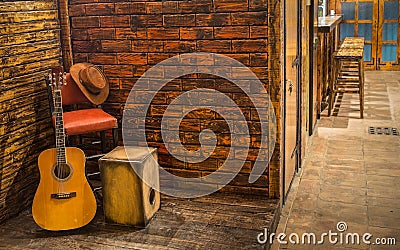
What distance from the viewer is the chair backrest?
12.1ft

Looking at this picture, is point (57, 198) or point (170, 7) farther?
point (170, 7)

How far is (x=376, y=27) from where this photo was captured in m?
9.75

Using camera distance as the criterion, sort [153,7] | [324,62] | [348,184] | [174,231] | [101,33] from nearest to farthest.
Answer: [174,231] < [153,7] < [101,33] < [348,184] < [324,62]

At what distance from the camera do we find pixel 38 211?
127 inches

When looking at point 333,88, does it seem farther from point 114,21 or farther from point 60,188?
point 60,188

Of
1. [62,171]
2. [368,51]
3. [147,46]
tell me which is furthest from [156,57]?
[368,51]

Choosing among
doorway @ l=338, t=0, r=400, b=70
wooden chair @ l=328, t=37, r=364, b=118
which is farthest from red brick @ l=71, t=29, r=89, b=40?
doorway @ l=338, t=0, r=400, b=70

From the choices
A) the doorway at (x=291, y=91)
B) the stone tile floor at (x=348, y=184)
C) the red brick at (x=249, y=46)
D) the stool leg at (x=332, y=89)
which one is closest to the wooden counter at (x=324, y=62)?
the stool leg at (x=332, y=89)

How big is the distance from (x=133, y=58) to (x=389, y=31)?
7434 mm

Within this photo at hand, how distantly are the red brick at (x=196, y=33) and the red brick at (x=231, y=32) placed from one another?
0.17 feet

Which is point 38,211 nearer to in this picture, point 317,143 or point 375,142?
point 317,143

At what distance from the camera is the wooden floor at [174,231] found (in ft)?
9.95

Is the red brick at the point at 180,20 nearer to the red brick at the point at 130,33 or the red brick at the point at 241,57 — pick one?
the red brick at the point at 130,33

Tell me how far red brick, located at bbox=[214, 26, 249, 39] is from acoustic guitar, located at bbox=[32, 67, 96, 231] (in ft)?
3.86
